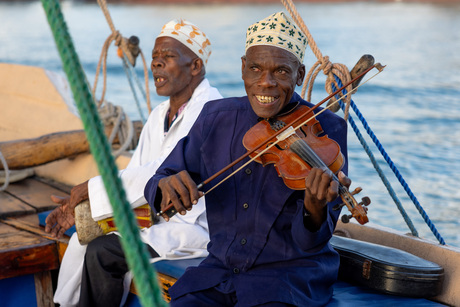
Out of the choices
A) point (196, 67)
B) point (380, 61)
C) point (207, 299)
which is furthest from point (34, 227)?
point (380, 61)

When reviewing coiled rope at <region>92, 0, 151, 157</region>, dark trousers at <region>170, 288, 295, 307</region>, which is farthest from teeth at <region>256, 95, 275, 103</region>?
coiled rope at <region>92, 0, 151, 157</region>

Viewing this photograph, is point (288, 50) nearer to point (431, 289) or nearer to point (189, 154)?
point (189, 154)

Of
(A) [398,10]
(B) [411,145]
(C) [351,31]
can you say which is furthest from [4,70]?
(A) [398,10]

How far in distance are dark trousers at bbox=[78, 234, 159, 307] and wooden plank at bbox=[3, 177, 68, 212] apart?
94 cm

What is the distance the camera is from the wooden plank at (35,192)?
3.57 m

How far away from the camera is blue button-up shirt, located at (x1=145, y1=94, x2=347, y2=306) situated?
198cm

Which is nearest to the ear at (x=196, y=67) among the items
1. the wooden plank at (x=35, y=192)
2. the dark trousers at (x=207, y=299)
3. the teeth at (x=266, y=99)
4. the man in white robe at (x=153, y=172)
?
the man in white robe at (x=153, y=172)

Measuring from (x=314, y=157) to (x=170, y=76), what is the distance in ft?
4.12

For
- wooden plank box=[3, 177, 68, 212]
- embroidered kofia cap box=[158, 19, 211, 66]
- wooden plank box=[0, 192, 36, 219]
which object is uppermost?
embroidered kofia cap box=[158, 19, 211, 66]

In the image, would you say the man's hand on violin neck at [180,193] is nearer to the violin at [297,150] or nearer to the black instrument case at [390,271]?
the violin at [297,150]

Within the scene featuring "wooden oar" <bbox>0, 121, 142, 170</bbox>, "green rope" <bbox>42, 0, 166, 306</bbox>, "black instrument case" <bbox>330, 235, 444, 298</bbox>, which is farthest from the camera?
"wooden oar" <bbox>0, 121, 142, 170</bbox>

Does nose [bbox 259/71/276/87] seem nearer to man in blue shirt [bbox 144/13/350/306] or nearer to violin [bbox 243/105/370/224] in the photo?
man in blue shirt [bbox 144/13/350/306]

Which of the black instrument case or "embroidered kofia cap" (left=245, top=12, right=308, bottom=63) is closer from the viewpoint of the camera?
"embroidered kofia cap" (left=245, top=12, right=308, bottom=63)

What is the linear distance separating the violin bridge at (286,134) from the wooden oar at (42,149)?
7.56 feet
